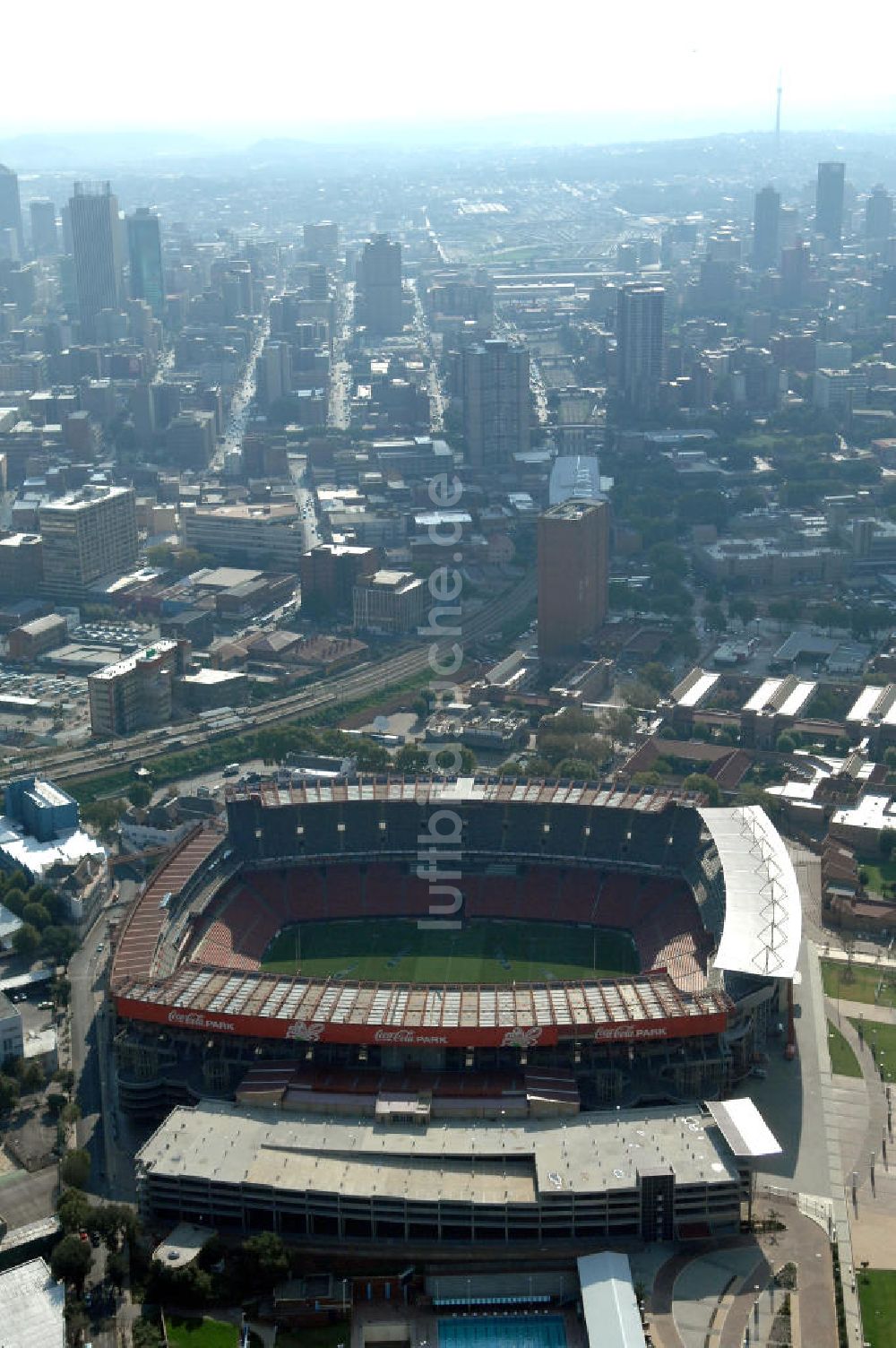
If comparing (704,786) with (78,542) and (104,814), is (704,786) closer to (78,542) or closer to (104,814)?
(104,814)

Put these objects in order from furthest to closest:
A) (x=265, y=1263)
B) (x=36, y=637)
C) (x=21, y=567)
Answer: (x=21, y=567), (x=36, y=637), (x=265, y=1263)

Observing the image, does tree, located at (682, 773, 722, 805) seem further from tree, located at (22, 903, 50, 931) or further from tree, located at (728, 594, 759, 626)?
tree, located at (728, 594, 759, 626)

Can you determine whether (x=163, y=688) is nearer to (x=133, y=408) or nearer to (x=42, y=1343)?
(x=42, y=1343)

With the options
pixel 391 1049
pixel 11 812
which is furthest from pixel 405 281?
pixel 391 1049

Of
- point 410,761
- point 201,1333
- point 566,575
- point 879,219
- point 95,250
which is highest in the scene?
point 879,219

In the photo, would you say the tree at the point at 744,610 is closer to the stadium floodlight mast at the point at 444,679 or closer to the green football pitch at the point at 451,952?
the stadium floodlight mast at the point at 444,679

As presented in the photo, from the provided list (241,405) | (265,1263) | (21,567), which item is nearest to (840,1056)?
(265,1263)

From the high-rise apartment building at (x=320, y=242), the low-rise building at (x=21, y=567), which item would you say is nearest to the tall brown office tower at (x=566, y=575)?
the low-rise building at (x=21, y=567)
